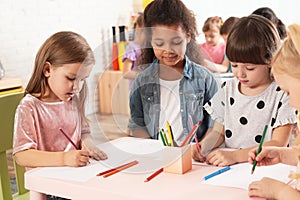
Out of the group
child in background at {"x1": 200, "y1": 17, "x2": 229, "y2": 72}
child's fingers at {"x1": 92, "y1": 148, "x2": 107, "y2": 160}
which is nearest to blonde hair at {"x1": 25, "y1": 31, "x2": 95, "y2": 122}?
child's fingers at {"x1": 92, "y1": 148, "x2": 107, "y2": 160}

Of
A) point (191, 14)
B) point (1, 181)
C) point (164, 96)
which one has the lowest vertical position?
point (1, 181)

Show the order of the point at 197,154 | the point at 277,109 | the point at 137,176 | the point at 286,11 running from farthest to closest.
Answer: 1. the point at 286,11
2. the point at 277,109
3. the point at 197,154
4. the point at 137,176

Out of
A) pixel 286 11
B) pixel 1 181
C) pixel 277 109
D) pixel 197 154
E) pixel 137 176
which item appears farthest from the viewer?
pixel 286 11

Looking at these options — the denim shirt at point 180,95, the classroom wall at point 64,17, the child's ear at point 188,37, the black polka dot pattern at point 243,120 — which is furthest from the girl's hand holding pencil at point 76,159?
the classroom wall at point 64,17

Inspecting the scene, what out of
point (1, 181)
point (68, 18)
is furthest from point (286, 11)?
point (1, 181)

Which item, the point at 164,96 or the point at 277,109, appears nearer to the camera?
the point at 164,96

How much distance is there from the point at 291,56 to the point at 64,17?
3.38 metres

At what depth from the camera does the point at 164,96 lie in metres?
1.20

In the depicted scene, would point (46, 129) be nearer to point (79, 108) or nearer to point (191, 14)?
point (79, 108)

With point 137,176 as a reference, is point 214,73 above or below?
above

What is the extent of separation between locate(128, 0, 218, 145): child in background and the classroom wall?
1826mm

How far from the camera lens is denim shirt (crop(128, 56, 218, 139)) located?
1165 mm

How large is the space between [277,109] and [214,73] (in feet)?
0.90

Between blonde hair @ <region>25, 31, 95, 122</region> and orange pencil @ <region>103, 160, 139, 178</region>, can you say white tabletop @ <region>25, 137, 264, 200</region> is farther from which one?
blonde hair @ <region>25, 31, 95, 122</region>
